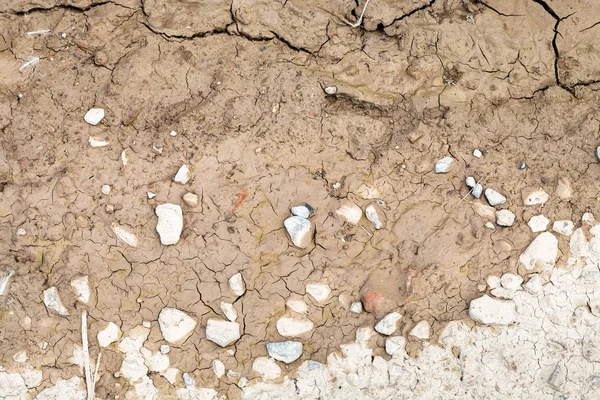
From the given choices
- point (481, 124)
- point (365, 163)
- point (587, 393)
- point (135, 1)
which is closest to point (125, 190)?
point (135, 1)

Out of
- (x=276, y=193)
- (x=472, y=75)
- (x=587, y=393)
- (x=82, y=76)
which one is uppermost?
(x=472, y=75)

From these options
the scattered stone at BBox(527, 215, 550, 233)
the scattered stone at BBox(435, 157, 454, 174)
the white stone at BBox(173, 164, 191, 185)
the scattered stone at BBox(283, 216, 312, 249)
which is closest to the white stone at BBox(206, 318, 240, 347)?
the scattered stone at BBox(283, 216, 312, 249)

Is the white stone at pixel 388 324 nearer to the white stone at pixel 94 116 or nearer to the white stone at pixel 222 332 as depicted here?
the white stone at pixel 222 332

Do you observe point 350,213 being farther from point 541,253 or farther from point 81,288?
point 81,288

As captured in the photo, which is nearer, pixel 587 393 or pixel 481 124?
A: pixel 587 393

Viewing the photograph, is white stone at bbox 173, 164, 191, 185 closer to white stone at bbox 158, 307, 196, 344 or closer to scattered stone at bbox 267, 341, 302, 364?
white stone at bbox 158, 307, 196, 344

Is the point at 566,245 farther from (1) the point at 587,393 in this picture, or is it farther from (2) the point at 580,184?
(1) the point at 587,393

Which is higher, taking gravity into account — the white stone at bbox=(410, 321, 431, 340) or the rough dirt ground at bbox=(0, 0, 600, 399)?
the rough dirt ground at bbox=(0, 0, 600, 399)
